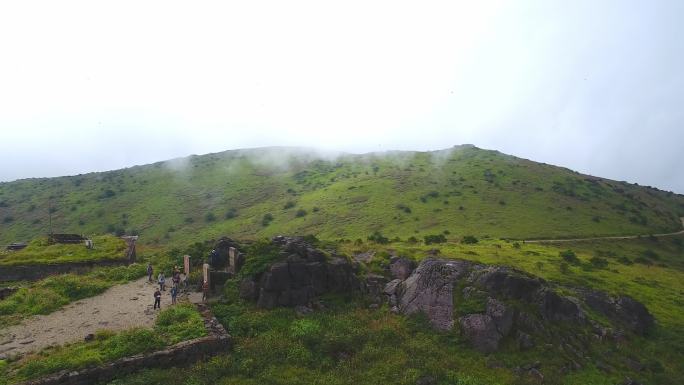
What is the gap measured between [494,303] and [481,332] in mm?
2369

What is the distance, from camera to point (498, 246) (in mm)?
54719

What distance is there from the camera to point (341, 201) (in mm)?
98688

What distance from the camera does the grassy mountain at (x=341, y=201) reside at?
8112 cm

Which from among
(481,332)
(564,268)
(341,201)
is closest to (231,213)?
(341,201)

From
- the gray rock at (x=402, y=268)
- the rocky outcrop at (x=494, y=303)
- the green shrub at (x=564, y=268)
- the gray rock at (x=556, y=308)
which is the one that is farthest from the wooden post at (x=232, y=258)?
the green shrub at (x=564, y=268)

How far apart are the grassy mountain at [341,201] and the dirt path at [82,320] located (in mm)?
47254

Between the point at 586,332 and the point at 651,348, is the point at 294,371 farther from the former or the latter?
the point at 651,348

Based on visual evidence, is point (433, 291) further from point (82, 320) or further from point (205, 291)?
point (82, 320)

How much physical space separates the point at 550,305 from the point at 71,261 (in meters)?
41.1

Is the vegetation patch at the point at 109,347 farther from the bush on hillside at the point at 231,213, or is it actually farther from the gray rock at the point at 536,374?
the bush on hillside at the point at 231,213

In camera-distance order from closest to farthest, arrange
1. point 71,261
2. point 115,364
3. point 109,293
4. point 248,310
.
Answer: point 115,364 < point 248,310 < point 109,293 < point 71,261

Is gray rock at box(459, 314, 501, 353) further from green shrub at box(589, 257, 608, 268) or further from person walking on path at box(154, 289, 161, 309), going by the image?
green shrub at box(589, 257, 608, 268)

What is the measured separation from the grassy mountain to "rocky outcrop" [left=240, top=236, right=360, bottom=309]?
141 ft

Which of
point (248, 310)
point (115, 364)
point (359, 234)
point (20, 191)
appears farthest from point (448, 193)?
point (20, 191)
